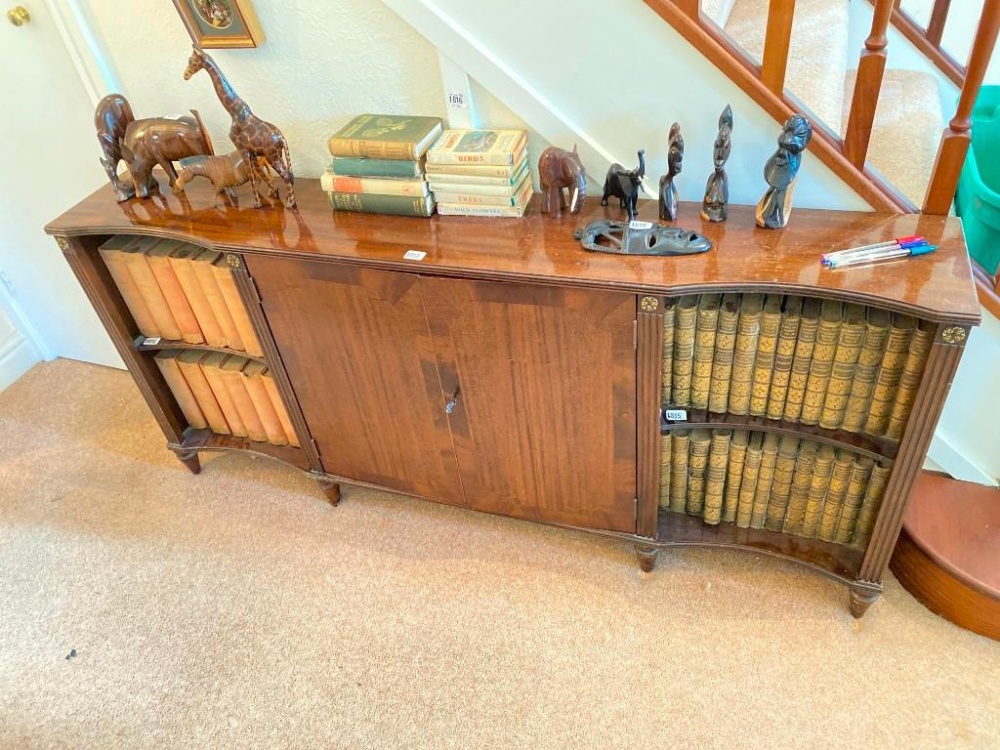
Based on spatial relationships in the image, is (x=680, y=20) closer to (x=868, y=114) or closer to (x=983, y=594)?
(x=868, y=114)

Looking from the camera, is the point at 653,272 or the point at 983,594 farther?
the point at 983,594

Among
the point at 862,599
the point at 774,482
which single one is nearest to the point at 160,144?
the point at 774,482

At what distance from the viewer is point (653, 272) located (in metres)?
1.29

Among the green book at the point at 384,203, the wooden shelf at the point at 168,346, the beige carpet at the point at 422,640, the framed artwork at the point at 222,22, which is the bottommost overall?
the beige carpet at the point at 422,640

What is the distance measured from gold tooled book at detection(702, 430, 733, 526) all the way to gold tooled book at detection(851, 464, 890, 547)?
0.91 feet

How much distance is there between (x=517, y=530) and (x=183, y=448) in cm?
99

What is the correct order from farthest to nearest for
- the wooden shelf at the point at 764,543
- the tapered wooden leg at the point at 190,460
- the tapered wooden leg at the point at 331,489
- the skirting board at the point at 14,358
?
the skirting board at the point at 14,358 → the tapered wooden leg at the point at 190,460 → the tapered wooden leg at the point at 331,489 → the wooden shelf at the point at 764,543

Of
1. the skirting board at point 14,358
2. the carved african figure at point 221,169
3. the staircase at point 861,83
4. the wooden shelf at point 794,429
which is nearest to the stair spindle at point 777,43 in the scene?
the staircase at point 861,83

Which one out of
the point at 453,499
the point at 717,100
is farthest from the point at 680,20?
the point at 453,499

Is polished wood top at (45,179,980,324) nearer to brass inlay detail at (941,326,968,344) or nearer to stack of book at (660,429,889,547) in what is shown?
brass inlay detail at (941,326,968,344)

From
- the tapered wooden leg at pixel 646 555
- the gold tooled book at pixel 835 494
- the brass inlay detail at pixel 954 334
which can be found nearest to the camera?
the brass inlay detail at pixel 954 334

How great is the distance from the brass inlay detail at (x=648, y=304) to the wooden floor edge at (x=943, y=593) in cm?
85

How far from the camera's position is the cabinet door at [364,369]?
1498 millimetres

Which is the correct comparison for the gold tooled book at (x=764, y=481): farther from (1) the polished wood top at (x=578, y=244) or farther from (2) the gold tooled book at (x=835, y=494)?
A: (1) the polished wood top at (x=578, y=244)
